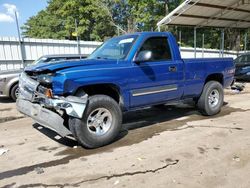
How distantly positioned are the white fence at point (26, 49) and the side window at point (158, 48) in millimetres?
9434

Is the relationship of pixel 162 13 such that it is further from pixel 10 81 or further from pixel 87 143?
pixel 87 143

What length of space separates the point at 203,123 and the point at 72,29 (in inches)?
1159

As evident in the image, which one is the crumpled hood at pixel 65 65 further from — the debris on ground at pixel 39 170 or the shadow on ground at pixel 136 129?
the debris on ground at pixel 39 170

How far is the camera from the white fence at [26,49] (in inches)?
513

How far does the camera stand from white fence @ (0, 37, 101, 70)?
13031 millimetres

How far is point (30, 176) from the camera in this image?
3.87m

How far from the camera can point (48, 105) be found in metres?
4.67

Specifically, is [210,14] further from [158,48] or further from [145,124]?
[145,124]

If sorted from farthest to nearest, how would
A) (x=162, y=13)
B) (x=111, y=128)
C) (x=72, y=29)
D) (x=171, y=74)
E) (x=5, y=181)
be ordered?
1. (x=72, y=29)
2. (x=162, y=13)
3. (x=171, y=74)
4. (x=111, y=128)
5. (x=5, y=181)

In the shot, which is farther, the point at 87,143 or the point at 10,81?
the point at 10,81

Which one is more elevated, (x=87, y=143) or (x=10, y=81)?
(x=10, y=81)

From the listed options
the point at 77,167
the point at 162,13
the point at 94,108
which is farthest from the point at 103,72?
the point at 162,13

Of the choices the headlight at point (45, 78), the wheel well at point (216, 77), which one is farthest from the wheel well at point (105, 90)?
the wheel well at point (216, 77)

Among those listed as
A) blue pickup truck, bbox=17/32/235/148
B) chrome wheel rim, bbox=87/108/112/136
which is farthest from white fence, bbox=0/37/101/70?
chrome wheel rim, bbox=87/108/112/136
